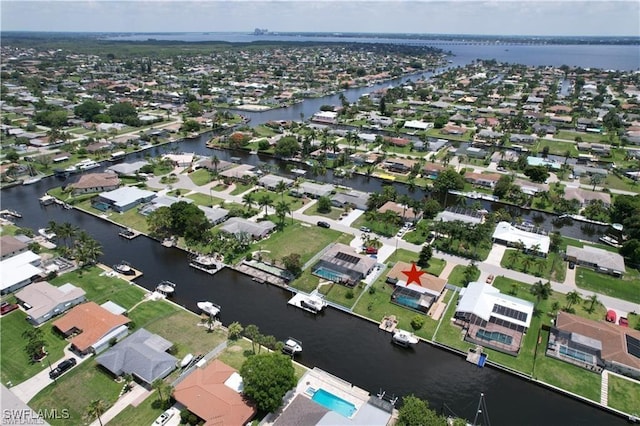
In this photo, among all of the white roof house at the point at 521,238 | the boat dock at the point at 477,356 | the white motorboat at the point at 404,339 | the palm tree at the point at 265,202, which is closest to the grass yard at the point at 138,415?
the white motorboat at the point at 404,339

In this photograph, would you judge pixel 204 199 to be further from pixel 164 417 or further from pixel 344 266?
pixel 164 417

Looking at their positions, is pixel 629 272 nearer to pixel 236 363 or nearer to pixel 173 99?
pixel 236 363

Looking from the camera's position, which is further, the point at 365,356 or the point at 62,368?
the point at 365,356

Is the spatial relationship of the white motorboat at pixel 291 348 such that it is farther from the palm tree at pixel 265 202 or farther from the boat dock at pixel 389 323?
the palm tree at pixel 265 202

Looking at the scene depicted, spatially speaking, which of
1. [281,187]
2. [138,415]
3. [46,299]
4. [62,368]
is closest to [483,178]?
[281,187]

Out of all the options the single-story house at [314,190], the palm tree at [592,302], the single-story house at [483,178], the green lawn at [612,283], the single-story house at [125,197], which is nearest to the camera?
the palm tree at [592,302]

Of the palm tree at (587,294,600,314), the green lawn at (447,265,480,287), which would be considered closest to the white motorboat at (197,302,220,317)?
the green lawn at (447,265,480,287)
